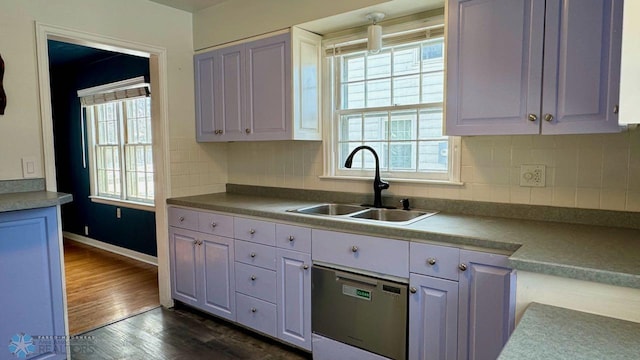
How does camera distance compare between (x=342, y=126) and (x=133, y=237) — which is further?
(x=133, y=237)

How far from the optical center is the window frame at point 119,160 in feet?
14.8

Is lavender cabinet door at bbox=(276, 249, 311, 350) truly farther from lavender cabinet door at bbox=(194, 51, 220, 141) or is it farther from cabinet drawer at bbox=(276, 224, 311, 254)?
lavender cabinet door at bbox=(194, 51, 220, 141)

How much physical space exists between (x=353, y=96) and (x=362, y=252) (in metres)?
1.26

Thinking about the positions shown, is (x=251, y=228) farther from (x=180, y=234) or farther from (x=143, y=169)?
(x=143, y=169)

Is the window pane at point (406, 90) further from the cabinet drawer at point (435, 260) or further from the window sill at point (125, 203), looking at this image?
the window sill at point (125, 203)

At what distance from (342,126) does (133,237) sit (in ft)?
9.86

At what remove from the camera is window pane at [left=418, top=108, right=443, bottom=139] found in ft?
8.30

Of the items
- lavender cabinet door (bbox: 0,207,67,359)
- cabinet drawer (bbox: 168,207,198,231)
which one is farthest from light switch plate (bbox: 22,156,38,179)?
cabinet drawer (bbox: 168,207,198,231)

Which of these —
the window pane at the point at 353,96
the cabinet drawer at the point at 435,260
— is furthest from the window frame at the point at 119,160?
the cabinet drawer at the point at 435,260

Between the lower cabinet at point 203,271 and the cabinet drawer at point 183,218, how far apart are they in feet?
0.13

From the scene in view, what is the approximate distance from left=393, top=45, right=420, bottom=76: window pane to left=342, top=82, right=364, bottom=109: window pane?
0.94 ft

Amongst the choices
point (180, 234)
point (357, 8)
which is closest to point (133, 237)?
point (180, 234)

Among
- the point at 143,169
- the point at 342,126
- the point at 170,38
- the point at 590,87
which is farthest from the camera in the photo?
the point at 143,169

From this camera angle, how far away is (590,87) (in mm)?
1702
